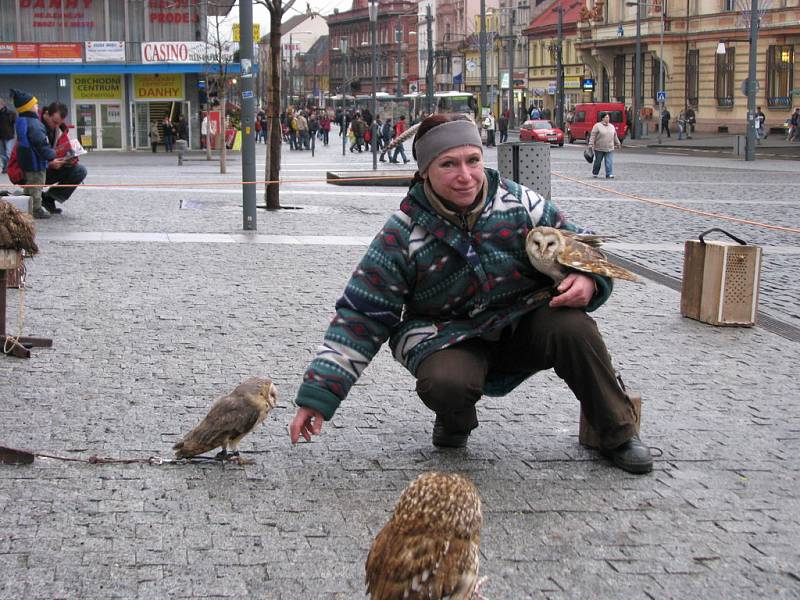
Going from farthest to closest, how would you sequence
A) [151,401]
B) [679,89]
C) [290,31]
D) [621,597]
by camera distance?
[290,31], [679,89], [151,401], [621,597]

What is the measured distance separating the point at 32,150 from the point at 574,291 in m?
12.9

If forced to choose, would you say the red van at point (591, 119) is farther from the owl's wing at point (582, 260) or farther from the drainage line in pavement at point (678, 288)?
the owl's wing at point (582, 260)

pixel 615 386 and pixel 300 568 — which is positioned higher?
pixel 615 386

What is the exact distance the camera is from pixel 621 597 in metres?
3.87

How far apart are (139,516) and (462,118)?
208cm

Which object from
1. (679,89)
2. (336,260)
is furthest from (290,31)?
(336,260)

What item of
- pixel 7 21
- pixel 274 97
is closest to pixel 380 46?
pixel 7 21

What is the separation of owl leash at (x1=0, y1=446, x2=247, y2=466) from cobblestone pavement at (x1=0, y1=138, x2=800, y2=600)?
4 cm

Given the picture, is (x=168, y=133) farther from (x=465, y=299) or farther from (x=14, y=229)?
(x=465, y=299)

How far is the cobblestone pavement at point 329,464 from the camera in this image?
13.3 feet

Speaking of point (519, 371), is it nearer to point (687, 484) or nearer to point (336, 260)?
point (687, 484)

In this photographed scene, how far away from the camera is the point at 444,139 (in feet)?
16.1

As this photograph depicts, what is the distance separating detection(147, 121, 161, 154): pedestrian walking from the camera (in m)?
48.7

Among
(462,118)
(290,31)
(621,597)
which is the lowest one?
(621,597)
